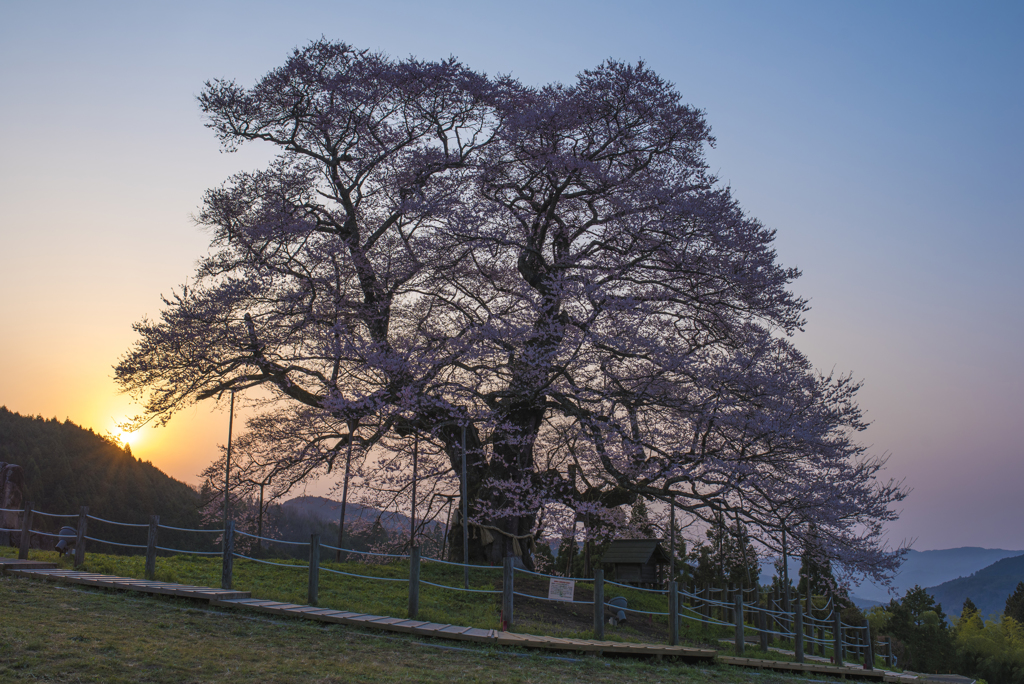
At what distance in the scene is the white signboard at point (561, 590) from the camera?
10883 millimetres

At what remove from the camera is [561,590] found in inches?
431

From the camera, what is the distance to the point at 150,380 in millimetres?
15648

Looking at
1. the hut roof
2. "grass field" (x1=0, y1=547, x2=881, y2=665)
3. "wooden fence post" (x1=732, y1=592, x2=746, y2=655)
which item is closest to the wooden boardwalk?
"grass field" (x1=0, y1=547, x2=881, y2=665)

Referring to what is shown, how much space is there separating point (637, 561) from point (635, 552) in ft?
1.61

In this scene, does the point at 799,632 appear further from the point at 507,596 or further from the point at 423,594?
the point at 423,594

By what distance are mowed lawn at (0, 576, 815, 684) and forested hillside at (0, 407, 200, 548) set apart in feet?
125

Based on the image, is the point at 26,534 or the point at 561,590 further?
the point at 26,534

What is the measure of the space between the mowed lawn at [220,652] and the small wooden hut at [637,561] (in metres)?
14.3

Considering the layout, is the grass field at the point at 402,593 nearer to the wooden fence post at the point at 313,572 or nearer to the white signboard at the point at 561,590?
the wooden fence post at the point at 313,572

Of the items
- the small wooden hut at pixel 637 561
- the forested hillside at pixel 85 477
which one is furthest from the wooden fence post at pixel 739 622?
the forested hillside at pixel 85 477

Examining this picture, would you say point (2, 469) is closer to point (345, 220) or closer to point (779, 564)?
point (345, 220)

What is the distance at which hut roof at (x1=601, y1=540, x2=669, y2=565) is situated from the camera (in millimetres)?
24562

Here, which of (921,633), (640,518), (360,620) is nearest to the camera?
(360,620)

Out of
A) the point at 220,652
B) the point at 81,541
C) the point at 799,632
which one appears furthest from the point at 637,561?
the point at 220,652
